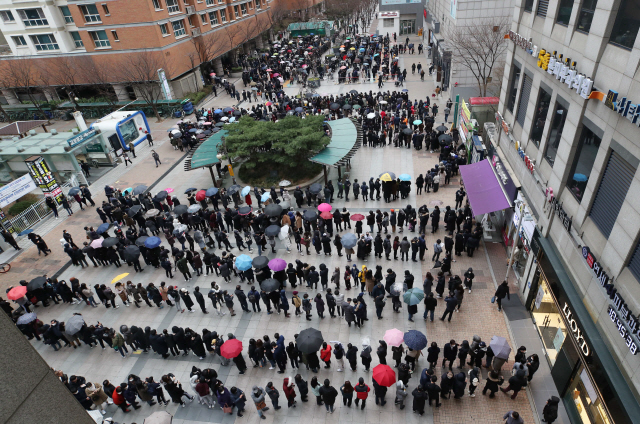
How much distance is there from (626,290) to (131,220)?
20.1m

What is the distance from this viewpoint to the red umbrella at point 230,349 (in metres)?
10.8

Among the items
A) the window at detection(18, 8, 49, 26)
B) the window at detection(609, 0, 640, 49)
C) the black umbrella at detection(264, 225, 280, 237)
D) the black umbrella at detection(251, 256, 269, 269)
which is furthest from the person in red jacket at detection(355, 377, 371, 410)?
the window at detection(18, 8, 49, 26)

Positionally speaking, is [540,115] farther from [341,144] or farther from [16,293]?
[16,293]

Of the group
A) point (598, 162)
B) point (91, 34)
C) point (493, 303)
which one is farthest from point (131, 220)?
point (91, 34)

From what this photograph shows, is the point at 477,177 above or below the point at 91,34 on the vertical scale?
below

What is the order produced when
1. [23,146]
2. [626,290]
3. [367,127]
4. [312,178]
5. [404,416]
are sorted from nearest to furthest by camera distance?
[626,290] → [404,416] → [312,178] → [23,146] → [367,127]

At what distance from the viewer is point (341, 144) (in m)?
21.9

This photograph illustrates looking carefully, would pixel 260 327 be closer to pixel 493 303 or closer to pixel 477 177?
pixel 493 303

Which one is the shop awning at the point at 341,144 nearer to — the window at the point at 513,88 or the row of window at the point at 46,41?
the window at the point at 513,88

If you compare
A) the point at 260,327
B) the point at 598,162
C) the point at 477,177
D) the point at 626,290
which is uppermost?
the point at 598,162

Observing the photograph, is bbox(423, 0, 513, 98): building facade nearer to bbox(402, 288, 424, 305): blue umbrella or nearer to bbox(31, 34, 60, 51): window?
bbox(402, 288, 424, 305): blue umbrella

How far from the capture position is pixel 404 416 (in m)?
10.1

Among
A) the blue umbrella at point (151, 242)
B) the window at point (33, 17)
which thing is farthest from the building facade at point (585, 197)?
the window at point (33, 17)

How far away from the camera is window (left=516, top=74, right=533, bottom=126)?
13742mm
